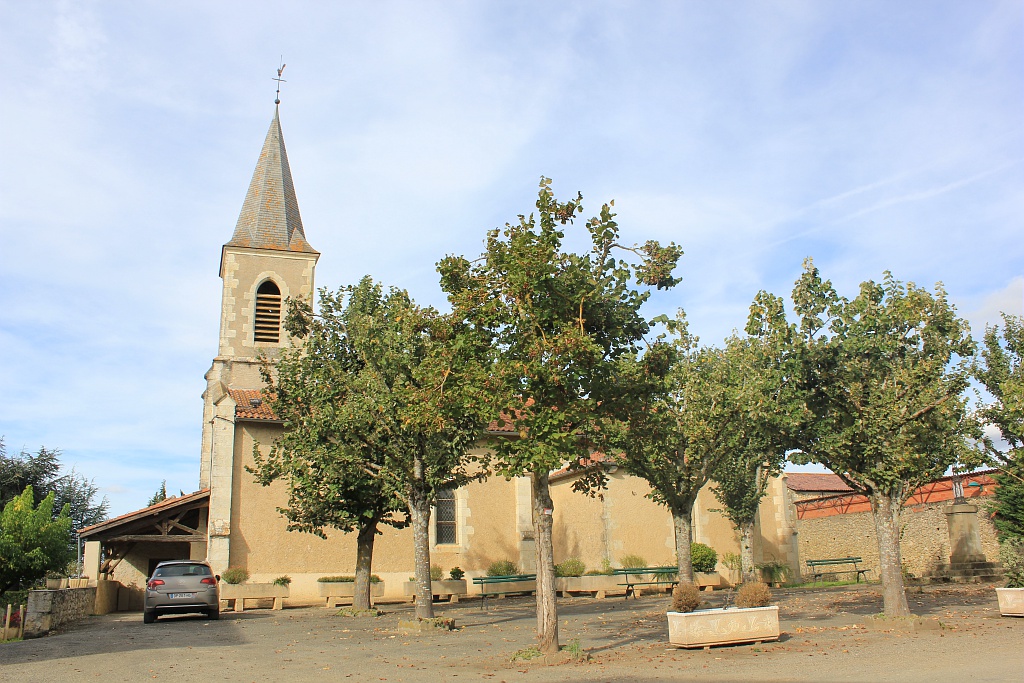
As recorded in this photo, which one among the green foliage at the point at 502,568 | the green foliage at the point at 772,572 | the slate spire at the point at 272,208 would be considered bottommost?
the green foliage at the point at 772,572

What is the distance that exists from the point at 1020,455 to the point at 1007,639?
5578 mm

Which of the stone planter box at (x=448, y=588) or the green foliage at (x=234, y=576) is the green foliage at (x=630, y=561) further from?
the green foliage at (x=234, y=576)

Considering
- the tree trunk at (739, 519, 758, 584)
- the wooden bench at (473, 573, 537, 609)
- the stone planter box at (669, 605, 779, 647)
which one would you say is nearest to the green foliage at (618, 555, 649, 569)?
the tree trunk at (739, 519, 758, 584)

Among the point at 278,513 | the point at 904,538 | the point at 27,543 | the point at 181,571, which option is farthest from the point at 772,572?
the point at 27,543

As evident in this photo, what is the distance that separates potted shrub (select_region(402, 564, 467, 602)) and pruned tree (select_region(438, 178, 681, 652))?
Answer: 42.1 ft

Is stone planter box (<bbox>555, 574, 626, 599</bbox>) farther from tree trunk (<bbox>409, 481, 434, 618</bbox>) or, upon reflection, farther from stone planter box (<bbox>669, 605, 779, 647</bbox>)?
stone planter box (<bbox>669, 605, 779, 647</bbox>)

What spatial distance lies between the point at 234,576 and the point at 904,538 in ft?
75.6

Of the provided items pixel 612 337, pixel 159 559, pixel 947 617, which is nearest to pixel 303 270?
pixel 159 559

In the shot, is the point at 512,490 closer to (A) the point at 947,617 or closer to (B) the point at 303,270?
(B) the point at 303,270

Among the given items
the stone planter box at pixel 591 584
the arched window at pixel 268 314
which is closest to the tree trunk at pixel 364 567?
the stone planter box at pixel 591 584

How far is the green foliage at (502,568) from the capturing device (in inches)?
964

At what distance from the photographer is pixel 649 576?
25.3 meters

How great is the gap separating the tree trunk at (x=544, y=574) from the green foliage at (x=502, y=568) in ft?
46.5

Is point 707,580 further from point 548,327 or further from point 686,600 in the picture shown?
point 548,327
